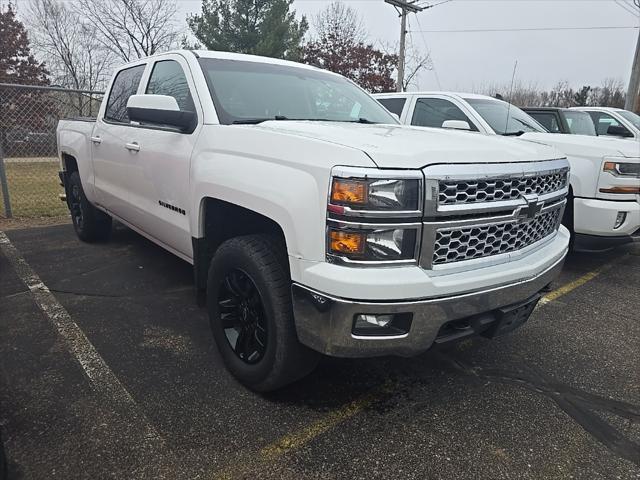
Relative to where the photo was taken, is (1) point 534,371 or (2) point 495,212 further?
(1) point 534,371

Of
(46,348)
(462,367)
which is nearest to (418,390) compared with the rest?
(462,367)

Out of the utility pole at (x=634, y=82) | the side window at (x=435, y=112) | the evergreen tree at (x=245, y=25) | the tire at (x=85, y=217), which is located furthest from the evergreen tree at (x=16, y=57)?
the utility pole at (x=634, y=82)

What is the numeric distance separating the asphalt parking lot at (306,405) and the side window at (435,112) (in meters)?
3.03

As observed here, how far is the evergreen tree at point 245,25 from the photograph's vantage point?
2573 centimetres

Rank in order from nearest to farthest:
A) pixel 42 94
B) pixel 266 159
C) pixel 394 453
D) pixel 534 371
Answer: pixel 394 453, pixel 266 159, pixel 534 371, pixel 42 94

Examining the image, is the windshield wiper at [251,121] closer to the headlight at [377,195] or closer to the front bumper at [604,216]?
the headlight at [377,195]

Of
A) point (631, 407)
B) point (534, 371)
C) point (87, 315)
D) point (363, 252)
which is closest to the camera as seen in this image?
point (363, 252)

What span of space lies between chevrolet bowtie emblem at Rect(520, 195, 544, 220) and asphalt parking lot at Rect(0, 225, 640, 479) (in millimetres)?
1056

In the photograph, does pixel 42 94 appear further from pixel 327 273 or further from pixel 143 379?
pixel 327 273

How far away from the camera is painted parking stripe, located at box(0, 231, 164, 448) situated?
7.82 ft

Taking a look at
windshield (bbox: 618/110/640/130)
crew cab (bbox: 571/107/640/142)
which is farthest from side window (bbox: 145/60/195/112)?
windshield (bbox: 618/110/640/130)

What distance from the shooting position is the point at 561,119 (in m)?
7.12

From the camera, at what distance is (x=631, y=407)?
2.57m

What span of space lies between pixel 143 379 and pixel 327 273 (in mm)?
1470
